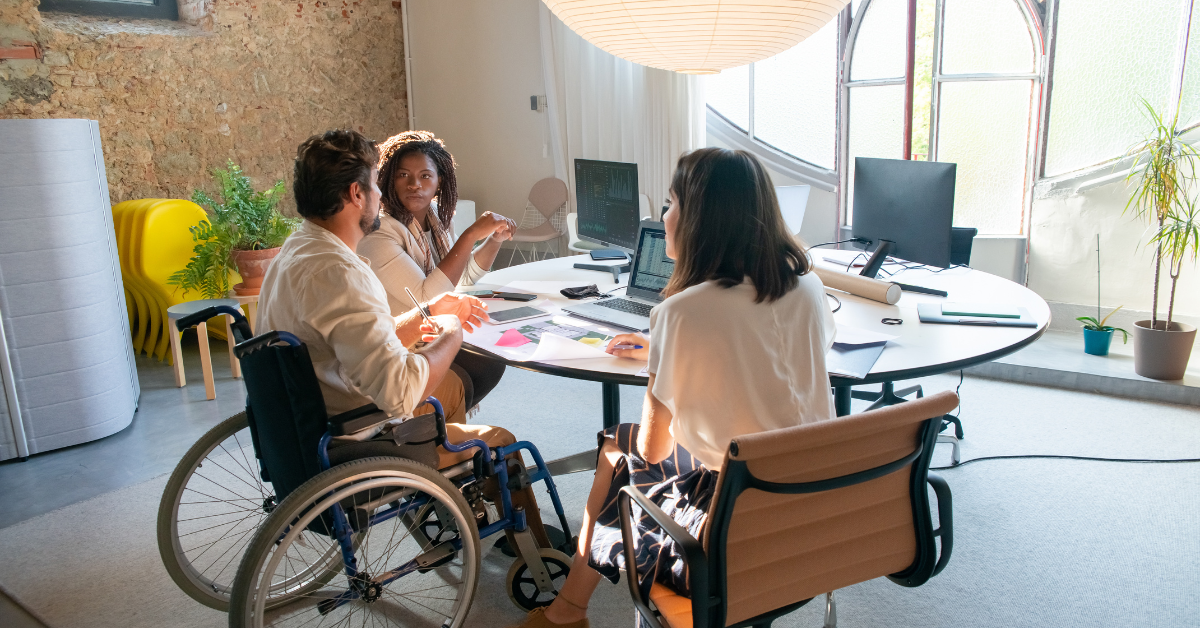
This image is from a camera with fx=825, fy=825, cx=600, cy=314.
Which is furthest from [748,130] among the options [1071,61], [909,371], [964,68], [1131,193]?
[909,371]

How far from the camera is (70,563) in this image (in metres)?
2.49

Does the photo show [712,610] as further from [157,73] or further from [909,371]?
[157,73]

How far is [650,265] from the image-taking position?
2676 mm

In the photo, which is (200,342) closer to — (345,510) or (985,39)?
(345,510)

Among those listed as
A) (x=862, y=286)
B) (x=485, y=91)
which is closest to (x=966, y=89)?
(x=862, y=286)

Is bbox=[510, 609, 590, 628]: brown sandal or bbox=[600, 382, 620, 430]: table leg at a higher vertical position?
bbox=[600, 382, 620, 430]: table leg

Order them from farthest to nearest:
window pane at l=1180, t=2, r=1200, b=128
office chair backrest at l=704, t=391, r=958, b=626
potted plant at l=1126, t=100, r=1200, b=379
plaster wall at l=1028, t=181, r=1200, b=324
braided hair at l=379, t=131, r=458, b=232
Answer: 1. plaster wall at l=1028, t=181, r=1200, b=324
2. window pane at l=1180, t=2, r=1200, b=128
3. potted plant at l=1126, t=100, r=1200, b=379
4. braided hair at l=379, t=131, r=458, b=232
5. office chair backrest at l=704, t=391, r=958, b=626

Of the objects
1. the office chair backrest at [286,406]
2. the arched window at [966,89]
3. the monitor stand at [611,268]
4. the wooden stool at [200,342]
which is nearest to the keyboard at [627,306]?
the monitor stand at [611,268]

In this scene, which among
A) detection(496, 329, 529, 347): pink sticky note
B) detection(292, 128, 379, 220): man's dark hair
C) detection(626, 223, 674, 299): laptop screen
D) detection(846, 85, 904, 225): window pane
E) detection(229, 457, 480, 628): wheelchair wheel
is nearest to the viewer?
detection(229, 457, 480, 628): wheelchair wheel

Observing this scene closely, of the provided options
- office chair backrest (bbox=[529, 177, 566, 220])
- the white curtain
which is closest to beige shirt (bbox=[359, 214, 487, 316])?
the white curtain

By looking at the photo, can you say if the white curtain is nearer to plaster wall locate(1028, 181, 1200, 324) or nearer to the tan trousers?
plaster wall locate(1028, 181, 1200, 324)

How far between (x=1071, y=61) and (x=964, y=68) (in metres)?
0.49

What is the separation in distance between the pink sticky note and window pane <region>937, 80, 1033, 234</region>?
3.02m

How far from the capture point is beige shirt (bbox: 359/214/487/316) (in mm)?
2588
